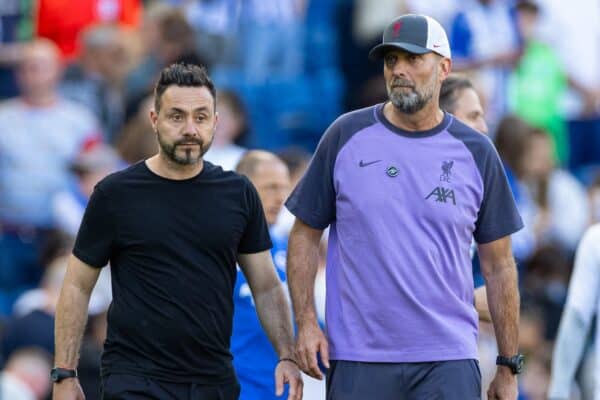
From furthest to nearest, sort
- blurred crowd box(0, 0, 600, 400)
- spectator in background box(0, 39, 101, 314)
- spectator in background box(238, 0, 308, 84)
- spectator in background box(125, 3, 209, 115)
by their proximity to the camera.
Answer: spectator in background box(238, 0, 308, 84)
spectator in background box(125, 3, 209, 115)
spectator in background box(0, 39, 101, 314)
blurred crowd box(0, 0, 600, 400)

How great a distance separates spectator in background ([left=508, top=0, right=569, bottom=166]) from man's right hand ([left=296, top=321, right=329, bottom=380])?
9008mm

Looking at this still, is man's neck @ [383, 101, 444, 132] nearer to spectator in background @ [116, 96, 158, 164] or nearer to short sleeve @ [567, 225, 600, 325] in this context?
short sleeve @ [567, 225, 600, 325]

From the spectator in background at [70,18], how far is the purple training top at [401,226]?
727 cm

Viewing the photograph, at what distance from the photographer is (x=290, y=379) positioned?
781 cm

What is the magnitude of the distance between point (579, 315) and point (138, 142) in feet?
15.5

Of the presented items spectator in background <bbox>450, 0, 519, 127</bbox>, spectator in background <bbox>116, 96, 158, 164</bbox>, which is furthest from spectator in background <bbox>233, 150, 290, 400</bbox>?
spectator in background <bbox>450, 0, 519, 127</bbox>

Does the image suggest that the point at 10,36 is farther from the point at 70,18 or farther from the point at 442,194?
the point at 442,194

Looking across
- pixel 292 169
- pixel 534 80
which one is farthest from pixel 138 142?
pixel 534 80

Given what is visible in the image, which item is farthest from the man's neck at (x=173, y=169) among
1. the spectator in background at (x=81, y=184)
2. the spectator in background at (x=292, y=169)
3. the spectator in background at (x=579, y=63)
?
the spectator in background at (x=579, y=63)

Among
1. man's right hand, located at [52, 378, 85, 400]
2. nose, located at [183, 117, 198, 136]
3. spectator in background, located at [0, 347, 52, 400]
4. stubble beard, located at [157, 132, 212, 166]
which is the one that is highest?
nose, located at [183, 117, 198, 136]

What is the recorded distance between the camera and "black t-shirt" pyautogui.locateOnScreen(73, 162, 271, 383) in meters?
7.65

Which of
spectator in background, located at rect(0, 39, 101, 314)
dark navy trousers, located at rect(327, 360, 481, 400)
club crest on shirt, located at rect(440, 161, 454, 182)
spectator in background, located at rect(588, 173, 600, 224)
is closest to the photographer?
dark navy trousers, located at rect(327, 360, 481, 400)

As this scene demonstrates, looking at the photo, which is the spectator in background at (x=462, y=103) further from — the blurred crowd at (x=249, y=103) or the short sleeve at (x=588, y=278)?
the blurred crowd at (x=249, y=103)

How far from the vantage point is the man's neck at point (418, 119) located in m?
7.79
